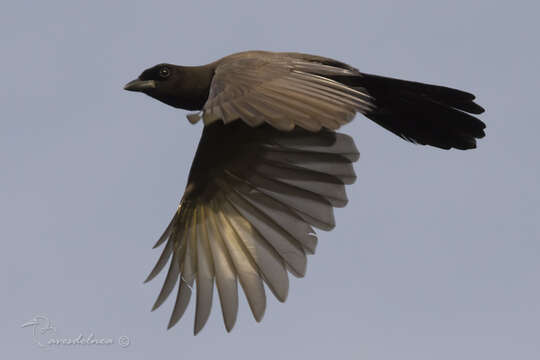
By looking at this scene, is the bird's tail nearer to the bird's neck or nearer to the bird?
the bird

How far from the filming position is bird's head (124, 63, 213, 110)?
777 centimetres

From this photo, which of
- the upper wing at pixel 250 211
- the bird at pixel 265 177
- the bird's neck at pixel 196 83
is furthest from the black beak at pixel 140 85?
the upper wing at pixel 250 211

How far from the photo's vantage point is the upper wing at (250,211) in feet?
22.7

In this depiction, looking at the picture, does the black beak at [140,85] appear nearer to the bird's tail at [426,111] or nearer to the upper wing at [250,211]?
the upper wing at [250,211]

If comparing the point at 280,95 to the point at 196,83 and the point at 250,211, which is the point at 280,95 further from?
the point at 196,83

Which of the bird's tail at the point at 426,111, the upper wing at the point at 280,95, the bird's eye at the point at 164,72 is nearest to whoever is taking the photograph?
the upper wing at the point at 280,95

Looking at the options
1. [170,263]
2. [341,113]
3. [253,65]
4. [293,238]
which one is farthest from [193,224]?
[341,113]

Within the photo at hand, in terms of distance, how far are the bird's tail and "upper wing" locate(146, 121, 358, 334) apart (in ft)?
2.13

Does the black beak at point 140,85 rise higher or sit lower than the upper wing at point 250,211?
higher

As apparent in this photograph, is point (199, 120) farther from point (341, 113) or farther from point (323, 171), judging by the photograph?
point (323, 171)

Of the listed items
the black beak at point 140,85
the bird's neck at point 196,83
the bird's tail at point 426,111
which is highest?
the bird's tail at point 426,111

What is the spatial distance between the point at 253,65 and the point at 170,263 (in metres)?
1.59

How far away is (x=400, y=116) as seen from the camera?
779 centimetres

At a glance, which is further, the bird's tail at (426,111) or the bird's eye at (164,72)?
the bird's eye at (164,72)
